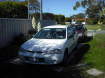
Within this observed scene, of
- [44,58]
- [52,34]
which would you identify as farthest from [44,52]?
[52,34]

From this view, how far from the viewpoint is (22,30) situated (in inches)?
544

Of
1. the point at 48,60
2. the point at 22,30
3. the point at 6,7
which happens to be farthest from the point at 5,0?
the point at 48,60

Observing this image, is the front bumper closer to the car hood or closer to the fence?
the car hood

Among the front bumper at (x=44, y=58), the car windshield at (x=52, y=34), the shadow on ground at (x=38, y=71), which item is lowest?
the shadow on ground at (x=38, y=71)

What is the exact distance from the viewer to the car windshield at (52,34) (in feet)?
25.8

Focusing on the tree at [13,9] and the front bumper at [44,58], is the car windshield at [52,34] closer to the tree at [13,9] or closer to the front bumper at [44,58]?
the front bumper at [44,58]

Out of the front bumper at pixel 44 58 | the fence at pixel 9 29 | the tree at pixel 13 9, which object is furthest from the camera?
the tree at pixel 13 9

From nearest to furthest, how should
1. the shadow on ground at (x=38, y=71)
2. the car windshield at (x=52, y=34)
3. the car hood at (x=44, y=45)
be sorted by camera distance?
1. the shadow on ground at (x=38, y=71)
2. the car hood at (x=44, y=45)
3. the car windshield at (x=52, y=34)

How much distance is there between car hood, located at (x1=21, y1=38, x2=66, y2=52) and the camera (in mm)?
6536

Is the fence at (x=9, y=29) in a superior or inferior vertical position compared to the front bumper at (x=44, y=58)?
superior

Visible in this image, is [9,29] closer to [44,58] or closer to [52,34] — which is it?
[52,34]

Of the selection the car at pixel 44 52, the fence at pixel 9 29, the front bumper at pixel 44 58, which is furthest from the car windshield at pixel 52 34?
the fence at pixel 9 29

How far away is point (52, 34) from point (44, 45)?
148 centimetres

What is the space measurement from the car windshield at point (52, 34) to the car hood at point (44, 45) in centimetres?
52
